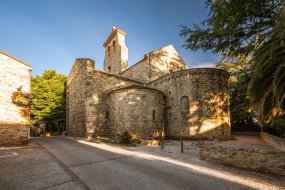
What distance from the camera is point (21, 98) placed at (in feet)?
36.2

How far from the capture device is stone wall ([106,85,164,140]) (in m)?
14.4

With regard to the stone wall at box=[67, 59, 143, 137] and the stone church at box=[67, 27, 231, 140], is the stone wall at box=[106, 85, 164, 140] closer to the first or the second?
the stone church at box=[67, 27, 231, 140]

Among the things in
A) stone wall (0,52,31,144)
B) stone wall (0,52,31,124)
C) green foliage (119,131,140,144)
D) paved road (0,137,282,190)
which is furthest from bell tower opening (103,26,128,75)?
paved road (0,137,282,190)

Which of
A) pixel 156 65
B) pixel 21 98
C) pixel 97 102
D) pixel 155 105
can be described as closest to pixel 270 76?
pixel 155 105

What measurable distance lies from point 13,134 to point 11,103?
2.10 m

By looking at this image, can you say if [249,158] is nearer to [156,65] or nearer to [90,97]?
[90,97]

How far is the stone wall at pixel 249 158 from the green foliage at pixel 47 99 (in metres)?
22.8

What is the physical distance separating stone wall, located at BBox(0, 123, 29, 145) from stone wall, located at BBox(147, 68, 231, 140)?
40.4 feet

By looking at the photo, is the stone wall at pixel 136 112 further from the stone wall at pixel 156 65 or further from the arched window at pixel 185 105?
the stone wall at pixel 156 65

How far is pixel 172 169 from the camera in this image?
5.77m

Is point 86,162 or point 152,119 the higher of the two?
point 152,119

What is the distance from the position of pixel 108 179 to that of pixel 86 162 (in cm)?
230

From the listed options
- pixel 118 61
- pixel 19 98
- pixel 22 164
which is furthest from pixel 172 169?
pixel 118 61

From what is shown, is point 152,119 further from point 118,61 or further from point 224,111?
point 118,61
